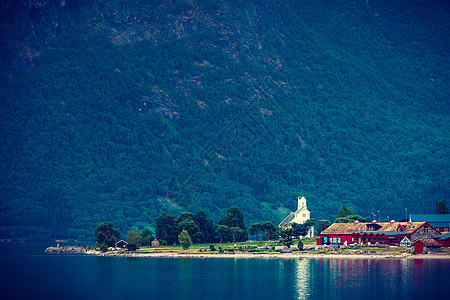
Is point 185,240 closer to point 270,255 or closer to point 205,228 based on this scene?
point 205,228

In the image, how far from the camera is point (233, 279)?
116 meters

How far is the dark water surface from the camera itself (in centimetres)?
9800

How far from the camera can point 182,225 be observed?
18562cm

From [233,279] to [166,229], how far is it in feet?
246

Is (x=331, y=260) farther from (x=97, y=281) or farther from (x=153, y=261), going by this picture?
(x=97, y=281)

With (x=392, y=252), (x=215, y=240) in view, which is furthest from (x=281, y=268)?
(x=215, y=240)

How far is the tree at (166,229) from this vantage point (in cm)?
18812

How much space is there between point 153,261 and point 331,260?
137 feet

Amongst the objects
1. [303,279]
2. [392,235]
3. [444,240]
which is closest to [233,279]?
[303,279]

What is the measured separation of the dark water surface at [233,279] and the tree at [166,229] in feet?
114

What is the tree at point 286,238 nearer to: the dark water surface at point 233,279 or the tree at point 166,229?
the dark water surface at point 233,279

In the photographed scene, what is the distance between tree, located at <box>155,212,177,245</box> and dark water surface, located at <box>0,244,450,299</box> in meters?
34.8

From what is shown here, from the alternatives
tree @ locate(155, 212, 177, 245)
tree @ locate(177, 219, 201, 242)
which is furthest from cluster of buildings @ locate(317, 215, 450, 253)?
tree @ locate(155, 212, 177, 245)

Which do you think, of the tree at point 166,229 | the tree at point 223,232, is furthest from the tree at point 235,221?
the tree at point 166,229
